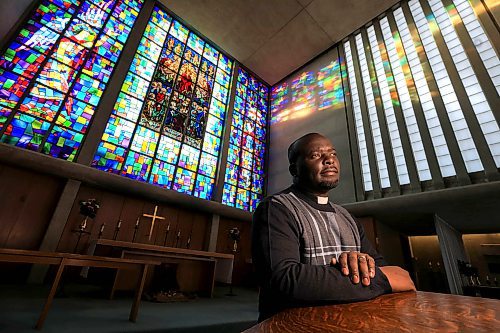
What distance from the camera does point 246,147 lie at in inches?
345

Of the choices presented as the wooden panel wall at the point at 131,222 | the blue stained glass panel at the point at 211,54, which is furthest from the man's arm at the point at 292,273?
the blue stained glass panel at the point at 211,54

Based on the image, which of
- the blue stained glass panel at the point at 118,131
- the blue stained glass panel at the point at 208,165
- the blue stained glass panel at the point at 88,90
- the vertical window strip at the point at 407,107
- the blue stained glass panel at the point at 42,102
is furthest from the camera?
the blue stained glass panel at the point at 208,165

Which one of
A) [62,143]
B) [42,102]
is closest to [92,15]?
[42,102]

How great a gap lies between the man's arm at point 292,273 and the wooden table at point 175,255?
342cm

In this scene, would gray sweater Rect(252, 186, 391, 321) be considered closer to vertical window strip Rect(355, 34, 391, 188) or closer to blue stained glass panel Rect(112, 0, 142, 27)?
vertical window strip Rect(355, 34, 391, 188)

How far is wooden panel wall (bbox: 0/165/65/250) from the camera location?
161 inches

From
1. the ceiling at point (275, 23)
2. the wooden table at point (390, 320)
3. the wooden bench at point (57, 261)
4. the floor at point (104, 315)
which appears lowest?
the floor at point (104, 315)

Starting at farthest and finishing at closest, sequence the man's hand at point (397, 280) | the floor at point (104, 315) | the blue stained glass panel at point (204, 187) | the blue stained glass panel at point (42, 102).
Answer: the blue stained glass panel at point (204, 187), the blue stained glass panel at point (42, 102), the floor at point (104, 315), the man's hand at point (397, 280)

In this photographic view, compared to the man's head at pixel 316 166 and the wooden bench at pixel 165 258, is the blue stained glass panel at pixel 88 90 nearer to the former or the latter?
the wooden bench at pixel 165 258

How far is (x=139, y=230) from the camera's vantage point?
5.41 metres

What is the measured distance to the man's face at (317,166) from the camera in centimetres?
120

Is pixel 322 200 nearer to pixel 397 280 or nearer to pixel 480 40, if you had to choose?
pixel 397 280

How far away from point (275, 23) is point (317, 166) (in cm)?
905

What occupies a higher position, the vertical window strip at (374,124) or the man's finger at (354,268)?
the vertical window strip at (374,124)
